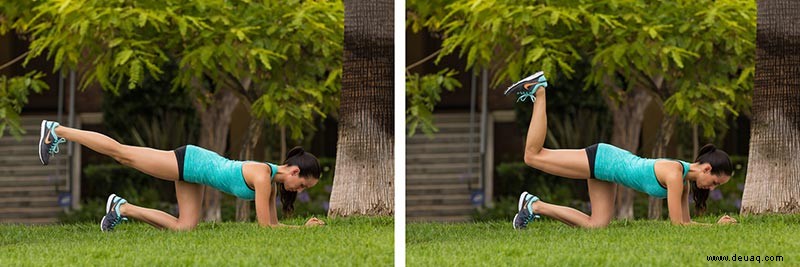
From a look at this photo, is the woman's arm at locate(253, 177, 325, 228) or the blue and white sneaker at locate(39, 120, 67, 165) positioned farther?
the blue and white sneaker at locate(39, 120, 67, 165)

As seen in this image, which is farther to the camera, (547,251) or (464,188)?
(464,188)

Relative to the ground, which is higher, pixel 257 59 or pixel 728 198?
pixel 257 59

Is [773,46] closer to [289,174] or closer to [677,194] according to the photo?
[677,194]

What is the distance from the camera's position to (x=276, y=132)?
18.9 meters

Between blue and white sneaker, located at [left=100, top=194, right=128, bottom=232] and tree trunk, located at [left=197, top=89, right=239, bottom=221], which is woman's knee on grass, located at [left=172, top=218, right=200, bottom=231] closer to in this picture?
blue and white sneaker, located at [left=100, top=194, right=128, bottom=232]

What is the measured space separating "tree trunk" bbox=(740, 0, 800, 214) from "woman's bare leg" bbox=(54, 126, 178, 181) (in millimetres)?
5691

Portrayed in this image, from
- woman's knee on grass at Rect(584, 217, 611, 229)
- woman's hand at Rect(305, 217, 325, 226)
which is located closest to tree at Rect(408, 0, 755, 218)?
woman's knee on grass at Rect(584, 217, 611, 229)

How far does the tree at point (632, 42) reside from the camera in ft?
49.4

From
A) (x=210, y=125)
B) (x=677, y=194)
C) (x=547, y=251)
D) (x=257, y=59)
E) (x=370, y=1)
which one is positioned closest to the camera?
(x=547, y=251)

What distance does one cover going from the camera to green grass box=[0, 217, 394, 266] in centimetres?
978

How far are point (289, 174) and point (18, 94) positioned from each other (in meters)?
6.28

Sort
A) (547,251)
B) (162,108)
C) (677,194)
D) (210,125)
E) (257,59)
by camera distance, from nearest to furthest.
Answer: (547,251)
(677,194)
(257,59)
(210,125)
(162,108)

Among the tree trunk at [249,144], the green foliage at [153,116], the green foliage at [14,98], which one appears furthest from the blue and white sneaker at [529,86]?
the green foliage at [153,116]

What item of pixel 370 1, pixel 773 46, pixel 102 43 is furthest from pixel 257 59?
pixel 773 46
